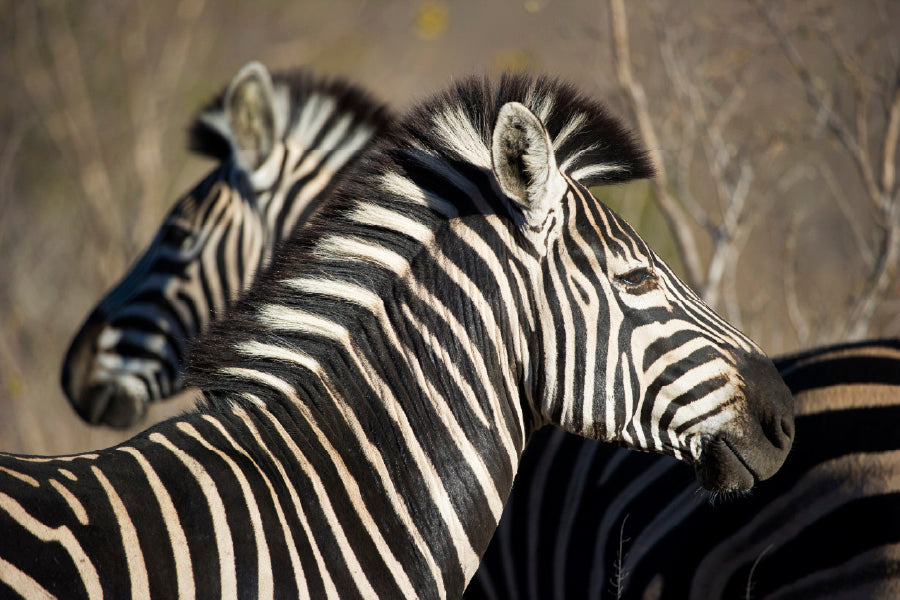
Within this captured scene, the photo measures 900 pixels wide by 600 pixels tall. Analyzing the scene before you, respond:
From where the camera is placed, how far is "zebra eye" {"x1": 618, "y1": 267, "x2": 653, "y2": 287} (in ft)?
8.93

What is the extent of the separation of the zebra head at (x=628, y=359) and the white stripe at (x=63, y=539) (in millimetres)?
1429

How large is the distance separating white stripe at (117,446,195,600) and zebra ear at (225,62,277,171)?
3.29 meters

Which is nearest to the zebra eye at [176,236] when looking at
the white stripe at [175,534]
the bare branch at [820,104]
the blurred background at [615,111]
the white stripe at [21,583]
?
the blurred background at [615,111]

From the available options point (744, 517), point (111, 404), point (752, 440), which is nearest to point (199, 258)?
point (111, 404)

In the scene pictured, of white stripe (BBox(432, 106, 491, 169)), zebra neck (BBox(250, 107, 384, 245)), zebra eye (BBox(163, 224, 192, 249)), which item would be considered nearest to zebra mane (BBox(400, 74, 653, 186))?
white stripe (BBox(432, 106, 491, 169))

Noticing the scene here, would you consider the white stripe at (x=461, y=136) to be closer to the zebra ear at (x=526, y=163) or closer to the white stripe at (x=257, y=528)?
the zebra ear at (x=526, y=163)

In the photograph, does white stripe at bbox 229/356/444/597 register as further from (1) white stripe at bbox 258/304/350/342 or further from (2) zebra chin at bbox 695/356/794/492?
(2) zebra chin at bbox 695/356/794/492

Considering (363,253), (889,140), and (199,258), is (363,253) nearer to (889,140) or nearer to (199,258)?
(199,258)

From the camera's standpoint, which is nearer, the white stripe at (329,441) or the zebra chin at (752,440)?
the white stripe at (329,441)

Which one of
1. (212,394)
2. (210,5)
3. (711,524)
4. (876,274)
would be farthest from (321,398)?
(210,5)

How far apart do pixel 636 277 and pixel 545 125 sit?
25.9 inches

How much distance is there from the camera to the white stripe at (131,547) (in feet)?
6.93

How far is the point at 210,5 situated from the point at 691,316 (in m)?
14.0

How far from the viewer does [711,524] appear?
321cm
